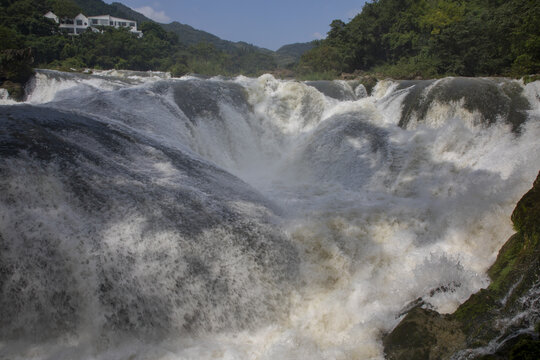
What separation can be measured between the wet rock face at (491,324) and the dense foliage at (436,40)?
981 centimetres

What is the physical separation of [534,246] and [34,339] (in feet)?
14.9

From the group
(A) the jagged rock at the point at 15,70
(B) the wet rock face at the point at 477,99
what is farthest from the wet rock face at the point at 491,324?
(A) the jagged rock at the point at 15,70

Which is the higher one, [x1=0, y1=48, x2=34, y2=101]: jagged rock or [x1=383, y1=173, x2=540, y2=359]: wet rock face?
[x1=0, y1=48, x2=34, y2=101]: jagged rock

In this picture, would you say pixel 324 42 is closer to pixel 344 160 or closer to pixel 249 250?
pixel 344 160

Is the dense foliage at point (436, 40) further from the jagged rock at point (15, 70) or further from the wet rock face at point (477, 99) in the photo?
the jagged rock at point (15, 70)

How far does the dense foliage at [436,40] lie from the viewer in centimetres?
1304

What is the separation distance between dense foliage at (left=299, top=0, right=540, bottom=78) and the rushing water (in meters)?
7.89

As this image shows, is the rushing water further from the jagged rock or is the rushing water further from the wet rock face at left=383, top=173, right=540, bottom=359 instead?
the jagged rock

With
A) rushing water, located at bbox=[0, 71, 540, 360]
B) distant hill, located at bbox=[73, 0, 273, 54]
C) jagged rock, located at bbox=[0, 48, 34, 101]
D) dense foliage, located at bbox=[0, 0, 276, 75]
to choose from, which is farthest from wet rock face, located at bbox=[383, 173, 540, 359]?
distant hill, located at bbox=[73, 0, 273, 54]

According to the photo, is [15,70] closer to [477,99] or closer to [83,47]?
[477,99]

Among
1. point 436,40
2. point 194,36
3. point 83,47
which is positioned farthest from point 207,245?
point 194,36

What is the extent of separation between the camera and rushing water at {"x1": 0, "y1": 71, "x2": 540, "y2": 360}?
11.0ft

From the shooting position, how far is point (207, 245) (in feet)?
13.4

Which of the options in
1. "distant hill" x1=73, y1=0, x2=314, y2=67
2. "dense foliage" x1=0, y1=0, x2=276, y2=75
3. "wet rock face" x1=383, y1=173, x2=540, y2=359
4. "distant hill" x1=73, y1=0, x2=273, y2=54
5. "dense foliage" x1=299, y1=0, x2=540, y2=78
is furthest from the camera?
"distant hill" x1=73, y1=0, x2=314, y2=67
